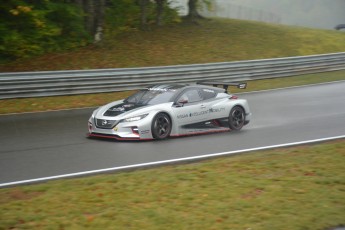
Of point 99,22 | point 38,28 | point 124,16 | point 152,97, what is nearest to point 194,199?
point 152,97

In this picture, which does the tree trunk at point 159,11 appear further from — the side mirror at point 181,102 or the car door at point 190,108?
the side mirror at point 181,102

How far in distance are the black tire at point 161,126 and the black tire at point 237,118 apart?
2.16 meters

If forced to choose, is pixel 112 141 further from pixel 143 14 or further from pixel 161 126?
pixel 143 14

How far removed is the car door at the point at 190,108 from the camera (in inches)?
501

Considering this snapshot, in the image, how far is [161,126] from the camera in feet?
40.2

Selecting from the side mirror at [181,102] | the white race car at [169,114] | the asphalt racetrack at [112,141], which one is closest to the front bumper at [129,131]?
the white race car at [169,114]

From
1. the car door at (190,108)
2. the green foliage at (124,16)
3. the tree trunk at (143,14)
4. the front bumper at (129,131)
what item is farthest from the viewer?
the tree trunk at (143,14)

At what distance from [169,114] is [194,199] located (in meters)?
5.55

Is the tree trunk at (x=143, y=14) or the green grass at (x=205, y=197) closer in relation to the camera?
the green grass at (x=205, y=197)

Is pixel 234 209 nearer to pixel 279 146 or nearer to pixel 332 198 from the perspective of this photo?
pixel 332 198

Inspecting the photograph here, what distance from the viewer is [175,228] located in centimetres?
593

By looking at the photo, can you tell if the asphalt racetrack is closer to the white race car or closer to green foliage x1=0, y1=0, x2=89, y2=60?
the white race car

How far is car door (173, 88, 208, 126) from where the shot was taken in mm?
12727

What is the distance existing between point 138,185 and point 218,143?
14.7 feet
